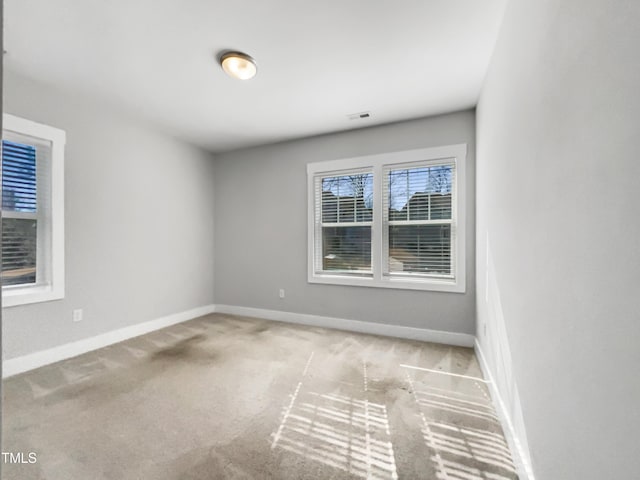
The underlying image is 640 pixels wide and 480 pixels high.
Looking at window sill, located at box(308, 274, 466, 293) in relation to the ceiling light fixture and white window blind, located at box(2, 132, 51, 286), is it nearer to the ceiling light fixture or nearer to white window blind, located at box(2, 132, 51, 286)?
the ceiling light fixture

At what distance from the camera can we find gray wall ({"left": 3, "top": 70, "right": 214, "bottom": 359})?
290 cm

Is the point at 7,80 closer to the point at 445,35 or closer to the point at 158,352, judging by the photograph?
the point at 158,352

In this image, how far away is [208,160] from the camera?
15.9ft

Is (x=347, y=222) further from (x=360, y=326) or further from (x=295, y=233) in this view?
(x=360, y=326)

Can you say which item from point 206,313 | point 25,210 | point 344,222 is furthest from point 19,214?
point 344,222

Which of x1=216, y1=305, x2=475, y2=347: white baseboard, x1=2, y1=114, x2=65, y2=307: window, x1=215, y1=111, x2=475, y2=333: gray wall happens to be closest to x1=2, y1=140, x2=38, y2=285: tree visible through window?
x1=2, y1=114, x2=65, y2=307: window

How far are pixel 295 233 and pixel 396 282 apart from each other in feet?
4.98

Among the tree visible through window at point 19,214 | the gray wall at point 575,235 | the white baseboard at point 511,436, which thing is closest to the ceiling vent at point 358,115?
the gray wall at point 575,235

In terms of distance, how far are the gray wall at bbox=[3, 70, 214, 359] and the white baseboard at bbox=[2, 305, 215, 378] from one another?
58mm

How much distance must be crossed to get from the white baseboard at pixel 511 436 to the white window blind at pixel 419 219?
1.35m

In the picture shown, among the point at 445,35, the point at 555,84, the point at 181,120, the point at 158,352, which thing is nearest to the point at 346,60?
the point at 445,35

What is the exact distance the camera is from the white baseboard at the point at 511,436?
1.52 metres

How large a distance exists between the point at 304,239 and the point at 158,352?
7.01ft

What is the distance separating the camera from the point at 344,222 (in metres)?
4.11
